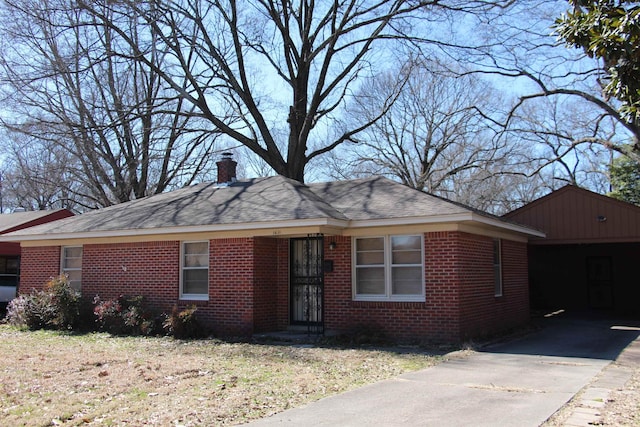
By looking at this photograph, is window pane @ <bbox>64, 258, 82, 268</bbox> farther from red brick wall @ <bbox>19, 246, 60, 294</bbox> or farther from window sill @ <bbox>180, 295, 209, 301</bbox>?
window sill @ <bbox>180, 295, 209, 301</bbox>

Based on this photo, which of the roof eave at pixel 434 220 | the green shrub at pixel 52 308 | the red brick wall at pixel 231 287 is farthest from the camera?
the green shrub at pixel 52 308

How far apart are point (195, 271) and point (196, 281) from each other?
0.26m

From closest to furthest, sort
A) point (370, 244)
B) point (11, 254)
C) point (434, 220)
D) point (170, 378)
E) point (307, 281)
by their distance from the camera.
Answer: point (170, 378) < point (434, 220) < point (370, 244) < point (307, 281) < point (11, 254)

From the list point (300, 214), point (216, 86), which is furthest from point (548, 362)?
point (216, 86)

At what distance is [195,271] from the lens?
582 inches

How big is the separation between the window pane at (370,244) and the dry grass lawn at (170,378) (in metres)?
2.81

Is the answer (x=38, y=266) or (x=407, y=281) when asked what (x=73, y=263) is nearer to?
(x=38, y=266)

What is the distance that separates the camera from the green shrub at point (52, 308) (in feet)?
49.2

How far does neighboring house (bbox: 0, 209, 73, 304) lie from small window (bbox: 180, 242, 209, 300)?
1140 cm

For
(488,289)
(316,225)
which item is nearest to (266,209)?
(316,225)

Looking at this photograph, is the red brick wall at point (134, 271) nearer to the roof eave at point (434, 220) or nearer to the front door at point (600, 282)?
the roof eave at point (434, 220)

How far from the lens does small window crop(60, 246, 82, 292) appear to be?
55.7ft

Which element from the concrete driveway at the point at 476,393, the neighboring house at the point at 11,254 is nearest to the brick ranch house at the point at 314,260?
the concrete driveway at the point at 476,393

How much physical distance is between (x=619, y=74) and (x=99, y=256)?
45.4ft
